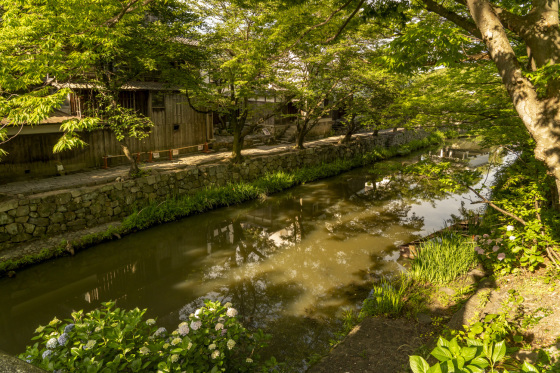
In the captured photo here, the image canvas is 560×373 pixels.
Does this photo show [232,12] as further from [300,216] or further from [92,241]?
[92,241]

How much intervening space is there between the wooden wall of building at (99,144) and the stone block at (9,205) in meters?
3.85

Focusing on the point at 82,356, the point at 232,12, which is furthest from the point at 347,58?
the point at 82,356

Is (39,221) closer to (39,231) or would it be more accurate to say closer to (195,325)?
(39,231)

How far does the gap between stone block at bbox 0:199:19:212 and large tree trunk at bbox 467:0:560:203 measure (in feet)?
44.3

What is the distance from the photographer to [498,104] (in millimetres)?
9094

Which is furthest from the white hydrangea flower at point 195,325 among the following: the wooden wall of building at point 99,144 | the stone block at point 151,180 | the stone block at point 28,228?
the wooden wall of building at point 99,144

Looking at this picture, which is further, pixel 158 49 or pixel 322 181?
pixel 322 181

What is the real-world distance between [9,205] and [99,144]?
262 inches

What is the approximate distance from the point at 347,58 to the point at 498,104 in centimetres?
1138

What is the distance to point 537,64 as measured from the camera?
4.38 meters

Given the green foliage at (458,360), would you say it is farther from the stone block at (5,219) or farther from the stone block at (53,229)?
the stone block at (53,229)

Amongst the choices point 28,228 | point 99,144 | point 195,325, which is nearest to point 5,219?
point 28,228

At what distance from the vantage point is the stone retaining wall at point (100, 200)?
37.4 feet

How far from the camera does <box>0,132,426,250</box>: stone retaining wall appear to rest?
11414 mm
